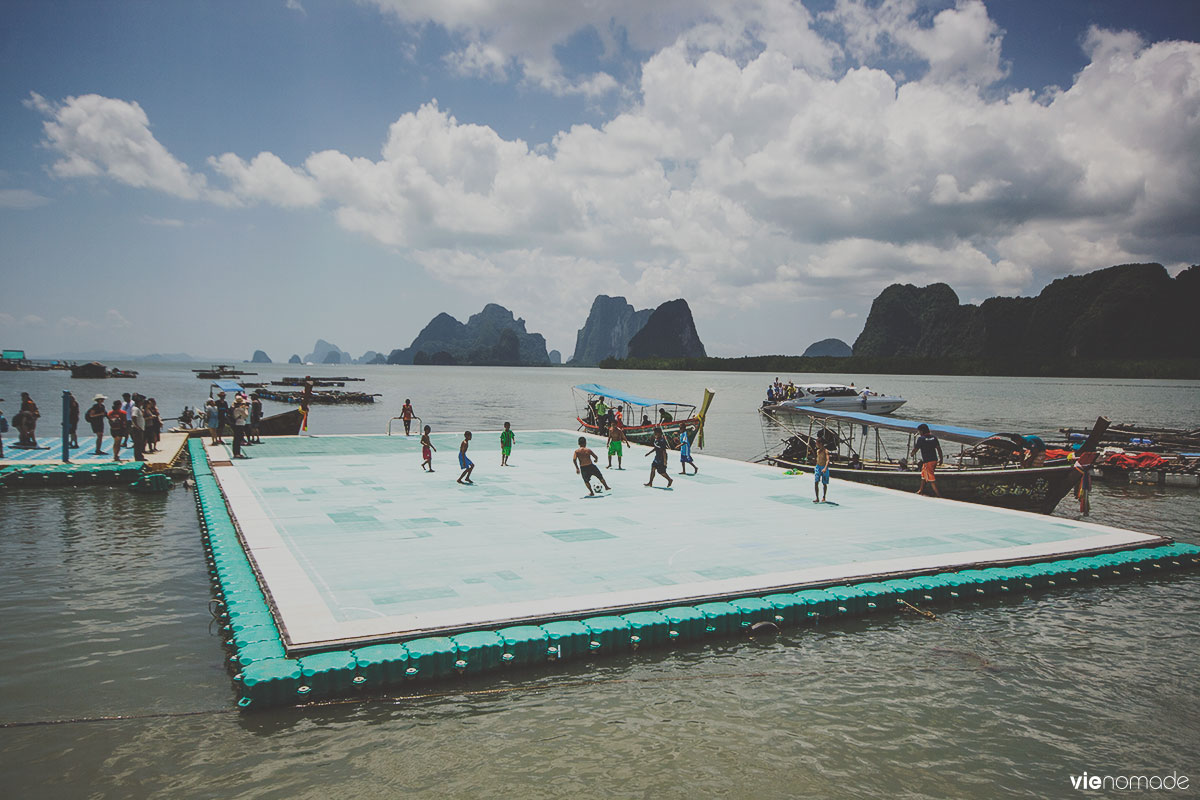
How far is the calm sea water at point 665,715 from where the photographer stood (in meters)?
6.94

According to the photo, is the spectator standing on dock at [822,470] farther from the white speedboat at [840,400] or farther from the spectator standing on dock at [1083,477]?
the white speedboat at [840,400]

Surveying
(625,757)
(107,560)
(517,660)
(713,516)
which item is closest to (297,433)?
(107,560)

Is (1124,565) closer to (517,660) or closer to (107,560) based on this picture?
(517,660)

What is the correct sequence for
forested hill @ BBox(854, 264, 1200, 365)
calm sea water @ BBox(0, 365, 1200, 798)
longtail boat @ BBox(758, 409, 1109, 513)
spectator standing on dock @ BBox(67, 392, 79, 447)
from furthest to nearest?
1. forested hill @ BBox(854, 264, 1200, 365)
2. spectator standing on dock @ BBox(67, 392, 79, 447)
3. longtail boat @ BBox(758, 409, 1109, 513)
4. calm sea water @ BBox(0, 365, 1200, 798)

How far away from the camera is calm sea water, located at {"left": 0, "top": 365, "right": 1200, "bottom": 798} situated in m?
6.94

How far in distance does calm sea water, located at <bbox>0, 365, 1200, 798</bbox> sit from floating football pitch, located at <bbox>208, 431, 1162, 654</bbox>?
1.10 meters

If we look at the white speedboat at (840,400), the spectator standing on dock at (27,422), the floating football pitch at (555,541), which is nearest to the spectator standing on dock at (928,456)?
the floating football pitch at (555,541)

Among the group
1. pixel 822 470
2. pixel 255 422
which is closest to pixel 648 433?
pixel 255 422

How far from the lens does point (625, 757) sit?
7.34m

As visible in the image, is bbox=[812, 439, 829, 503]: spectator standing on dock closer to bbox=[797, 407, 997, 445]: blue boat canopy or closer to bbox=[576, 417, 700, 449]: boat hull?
bbox=[797, 407, 997, 445]: blue boat canopy

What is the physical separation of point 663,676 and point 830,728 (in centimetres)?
214

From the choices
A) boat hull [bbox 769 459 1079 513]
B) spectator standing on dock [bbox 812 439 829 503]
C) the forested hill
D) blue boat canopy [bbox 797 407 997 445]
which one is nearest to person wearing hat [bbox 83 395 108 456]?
spectator standing on dock [bbox 812 439 829 503]

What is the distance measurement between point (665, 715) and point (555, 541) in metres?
5.57

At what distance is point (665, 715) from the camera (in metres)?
8.16
